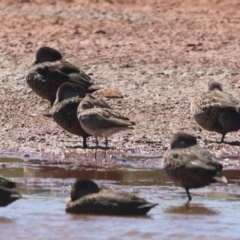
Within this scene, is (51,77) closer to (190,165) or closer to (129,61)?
(129,61)

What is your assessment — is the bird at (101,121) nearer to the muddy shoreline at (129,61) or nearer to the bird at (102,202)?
the muddy shoreline at (129,61)

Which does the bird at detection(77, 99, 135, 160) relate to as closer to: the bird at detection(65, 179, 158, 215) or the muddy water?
the muddy water

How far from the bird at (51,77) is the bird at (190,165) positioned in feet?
14.4

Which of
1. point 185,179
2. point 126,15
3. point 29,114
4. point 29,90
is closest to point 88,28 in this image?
point 126,15

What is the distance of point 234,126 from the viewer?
13.3 metres

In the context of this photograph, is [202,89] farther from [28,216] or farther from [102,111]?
[28,216]

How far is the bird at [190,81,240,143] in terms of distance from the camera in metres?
13.3

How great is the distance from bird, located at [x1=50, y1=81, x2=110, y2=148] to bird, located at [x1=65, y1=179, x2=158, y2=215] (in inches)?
128

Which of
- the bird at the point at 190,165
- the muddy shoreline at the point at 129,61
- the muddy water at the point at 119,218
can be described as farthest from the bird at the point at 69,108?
the bird at the point at 190,165

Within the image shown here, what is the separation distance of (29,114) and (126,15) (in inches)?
285

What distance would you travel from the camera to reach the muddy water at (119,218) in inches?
339

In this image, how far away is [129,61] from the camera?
17.6m

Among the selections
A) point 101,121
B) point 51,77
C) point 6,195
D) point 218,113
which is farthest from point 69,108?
point 6,195

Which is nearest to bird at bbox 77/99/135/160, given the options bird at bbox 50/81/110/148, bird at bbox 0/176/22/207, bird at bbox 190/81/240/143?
bird at bbox 50/81/110/148
